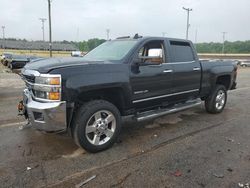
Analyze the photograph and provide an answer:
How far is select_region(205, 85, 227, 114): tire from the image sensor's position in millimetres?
6754

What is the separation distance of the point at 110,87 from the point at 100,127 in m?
0.67

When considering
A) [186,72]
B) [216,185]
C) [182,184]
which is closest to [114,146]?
[182,184]

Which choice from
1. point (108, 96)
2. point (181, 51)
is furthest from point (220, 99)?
point (108, 96)

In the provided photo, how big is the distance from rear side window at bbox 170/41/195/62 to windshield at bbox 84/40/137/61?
3.40ft

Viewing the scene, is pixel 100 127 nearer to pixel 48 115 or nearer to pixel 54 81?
pixel 48 115

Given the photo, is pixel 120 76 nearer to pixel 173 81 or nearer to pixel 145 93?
pixel 145 93

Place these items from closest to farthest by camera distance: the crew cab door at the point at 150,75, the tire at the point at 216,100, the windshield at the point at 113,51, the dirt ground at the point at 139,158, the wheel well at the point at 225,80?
the dirt ground at the point at 139,158
the crew cab door at the point at 150,75
the windshield at the point at 113,51
the tire at the point at 216,100
the wheel well at the point at 225,80

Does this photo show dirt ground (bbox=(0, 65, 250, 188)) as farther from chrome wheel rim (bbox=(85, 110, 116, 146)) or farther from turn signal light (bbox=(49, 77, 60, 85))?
turn signal light (bbox=(49, 77, 60, 85))

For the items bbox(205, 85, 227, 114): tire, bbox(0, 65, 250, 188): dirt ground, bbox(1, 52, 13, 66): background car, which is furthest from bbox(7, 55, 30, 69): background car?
bbox(205, 85, 227, 114): tire

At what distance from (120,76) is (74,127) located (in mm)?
1128

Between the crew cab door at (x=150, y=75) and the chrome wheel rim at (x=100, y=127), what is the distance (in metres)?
0.63

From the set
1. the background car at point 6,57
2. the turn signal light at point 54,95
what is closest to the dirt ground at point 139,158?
the turn signal light at point 54,95

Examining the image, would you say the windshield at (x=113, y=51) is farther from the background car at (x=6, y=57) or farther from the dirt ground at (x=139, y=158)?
the background car at (x=6, y=57)

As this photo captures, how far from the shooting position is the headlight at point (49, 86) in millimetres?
3656
